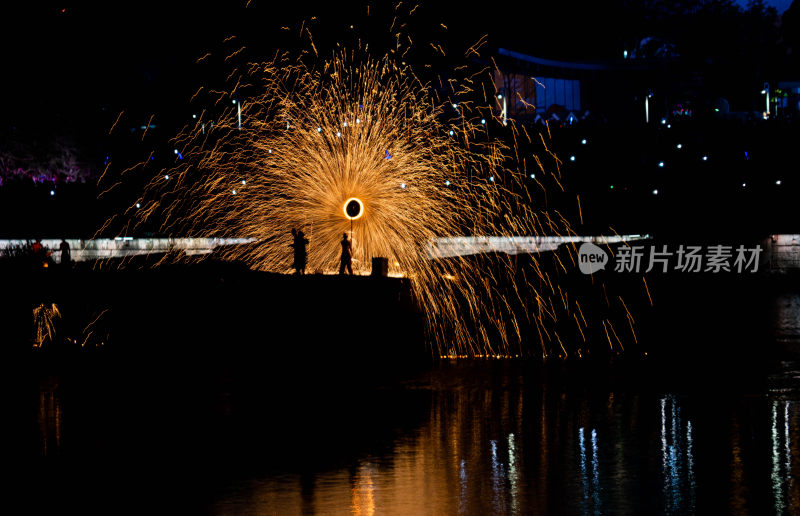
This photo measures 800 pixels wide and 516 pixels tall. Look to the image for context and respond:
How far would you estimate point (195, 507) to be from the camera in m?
8.15

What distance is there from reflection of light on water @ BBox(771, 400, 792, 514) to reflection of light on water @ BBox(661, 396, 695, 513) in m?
0.66

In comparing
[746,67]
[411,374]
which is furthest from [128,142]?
[746,67]

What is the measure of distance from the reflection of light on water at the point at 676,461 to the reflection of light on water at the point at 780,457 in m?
0.66

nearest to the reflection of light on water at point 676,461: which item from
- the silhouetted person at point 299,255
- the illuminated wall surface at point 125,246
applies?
the silhouetted person at point 299,255

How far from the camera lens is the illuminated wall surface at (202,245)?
30.8 meters

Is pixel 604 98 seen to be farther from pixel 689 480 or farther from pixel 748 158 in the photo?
pixel 689 480

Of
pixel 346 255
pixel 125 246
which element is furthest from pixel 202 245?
pixel 346 255

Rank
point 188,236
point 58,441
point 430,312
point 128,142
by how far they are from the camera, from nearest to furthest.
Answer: point 58,441, point 430,312, point 188,236, point 128,142

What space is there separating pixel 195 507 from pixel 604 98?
161ft

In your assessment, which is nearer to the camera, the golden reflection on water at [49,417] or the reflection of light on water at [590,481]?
the reflection of light on water at [590,481]

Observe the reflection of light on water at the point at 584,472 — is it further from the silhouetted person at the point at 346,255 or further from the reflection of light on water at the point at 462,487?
the silhouetted person at the point at 346,255

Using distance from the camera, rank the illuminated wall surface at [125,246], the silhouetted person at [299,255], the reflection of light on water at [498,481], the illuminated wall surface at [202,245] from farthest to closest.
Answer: the illuminated wall surface at [125,246] < the illuminated wall surface at [202,245] < the silhouetted person at [299,255] < the reflection of light on water at [498,481]

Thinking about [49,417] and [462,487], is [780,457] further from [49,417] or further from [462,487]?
[49,417]

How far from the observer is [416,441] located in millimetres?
10586
